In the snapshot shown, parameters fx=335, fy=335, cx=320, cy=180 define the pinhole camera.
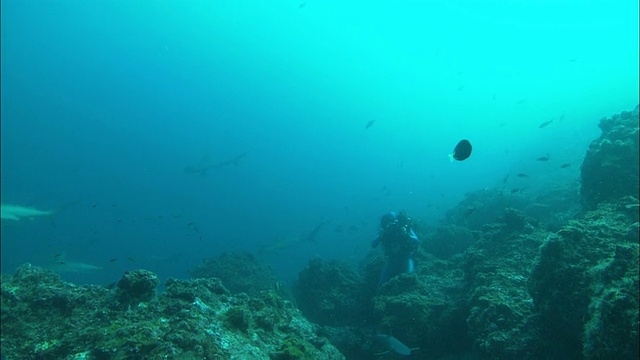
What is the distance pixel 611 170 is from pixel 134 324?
31.7 feet

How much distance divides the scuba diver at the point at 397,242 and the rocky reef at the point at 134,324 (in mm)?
5263

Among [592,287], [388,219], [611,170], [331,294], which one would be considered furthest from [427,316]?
[611,170]

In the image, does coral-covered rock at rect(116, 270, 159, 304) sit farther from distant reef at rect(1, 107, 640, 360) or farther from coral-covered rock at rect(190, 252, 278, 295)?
coral-covered rock at rect(190, 252, 278, 295)

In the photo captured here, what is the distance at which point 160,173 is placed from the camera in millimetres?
76125

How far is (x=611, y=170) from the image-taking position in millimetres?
7457

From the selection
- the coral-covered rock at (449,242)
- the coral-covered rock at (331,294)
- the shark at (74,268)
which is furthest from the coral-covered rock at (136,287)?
the shark at (74,268)

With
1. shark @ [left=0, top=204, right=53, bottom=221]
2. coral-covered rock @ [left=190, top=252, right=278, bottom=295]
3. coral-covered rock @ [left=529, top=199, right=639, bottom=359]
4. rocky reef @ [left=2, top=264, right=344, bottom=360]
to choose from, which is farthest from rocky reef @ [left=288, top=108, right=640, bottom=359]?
shark @ [left=0, top=204, right=53, bottom=221]

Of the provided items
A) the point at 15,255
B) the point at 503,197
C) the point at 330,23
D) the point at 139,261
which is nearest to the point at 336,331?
the point at 503,197

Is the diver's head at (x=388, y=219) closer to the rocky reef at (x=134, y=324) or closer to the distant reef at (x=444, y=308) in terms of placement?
the distant reef at (x=444, y=308)

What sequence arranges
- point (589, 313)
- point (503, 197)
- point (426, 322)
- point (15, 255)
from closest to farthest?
point (589, 313) < point (426, 322) < point (503, 197) < point (15, 255)

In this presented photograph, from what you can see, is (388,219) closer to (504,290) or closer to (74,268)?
(504,290)

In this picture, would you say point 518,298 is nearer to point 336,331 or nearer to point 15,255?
point 336,331

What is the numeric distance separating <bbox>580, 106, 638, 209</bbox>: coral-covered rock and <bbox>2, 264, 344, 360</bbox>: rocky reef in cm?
703

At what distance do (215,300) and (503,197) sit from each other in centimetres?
1720
